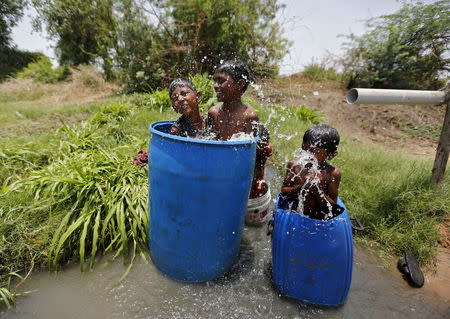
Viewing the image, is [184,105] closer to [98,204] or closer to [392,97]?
[98,204]

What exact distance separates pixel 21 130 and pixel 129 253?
11.9ft

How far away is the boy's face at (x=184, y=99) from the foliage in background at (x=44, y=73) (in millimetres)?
14463

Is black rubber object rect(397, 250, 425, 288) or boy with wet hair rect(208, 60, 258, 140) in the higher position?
boy with wet hair rect(208, 60, 258, 140)

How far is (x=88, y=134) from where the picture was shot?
355 centimetres

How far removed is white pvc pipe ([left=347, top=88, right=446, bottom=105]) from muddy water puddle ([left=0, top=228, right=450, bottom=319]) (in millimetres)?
1339

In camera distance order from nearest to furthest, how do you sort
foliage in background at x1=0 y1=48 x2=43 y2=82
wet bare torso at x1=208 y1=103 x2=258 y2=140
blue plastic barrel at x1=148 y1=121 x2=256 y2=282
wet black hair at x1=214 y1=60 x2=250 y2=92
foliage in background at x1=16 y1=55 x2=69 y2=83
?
blue plastic barrel at x1=148 y1=121 x2=256 y2=282 → wet black hair at x1=214 y1=60 x2=250 y2=92 → wet bare torso at x1=208 y1=103 x2=258 y2=140 → foliage in background at x1=16 y1=55 x2=69 y2=83 → foliage in background at x1=0 y1=48 x2=43 y2=82

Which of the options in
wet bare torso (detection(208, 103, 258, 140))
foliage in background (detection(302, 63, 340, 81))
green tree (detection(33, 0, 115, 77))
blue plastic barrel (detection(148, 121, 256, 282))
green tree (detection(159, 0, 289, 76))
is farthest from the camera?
green tree (detection(33, 0, 115, 77))

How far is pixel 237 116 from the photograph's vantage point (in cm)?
201

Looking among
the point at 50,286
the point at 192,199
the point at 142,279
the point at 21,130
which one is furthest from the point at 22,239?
the point at 21,130

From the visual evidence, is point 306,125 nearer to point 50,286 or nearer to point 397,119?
point 397,119

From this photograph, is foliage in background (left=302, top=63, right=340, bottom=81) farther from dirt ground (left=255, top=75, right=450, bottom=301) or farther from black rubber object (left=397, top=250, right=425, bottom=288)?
black rubber object (left=397, top=250, right=425, bottom=288)

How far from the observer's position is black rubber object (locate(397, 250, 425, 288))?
1.92 metres

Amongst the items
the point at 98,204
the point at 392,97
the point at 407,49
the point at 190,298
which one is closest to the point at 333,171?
the point at 392,97

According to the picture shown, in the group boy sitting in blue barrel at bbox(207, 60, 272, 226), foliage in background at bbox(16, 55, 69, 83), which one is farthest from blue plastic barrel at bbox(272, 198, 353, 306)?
foliage in background at bbox(16, 55, 69, 83)
